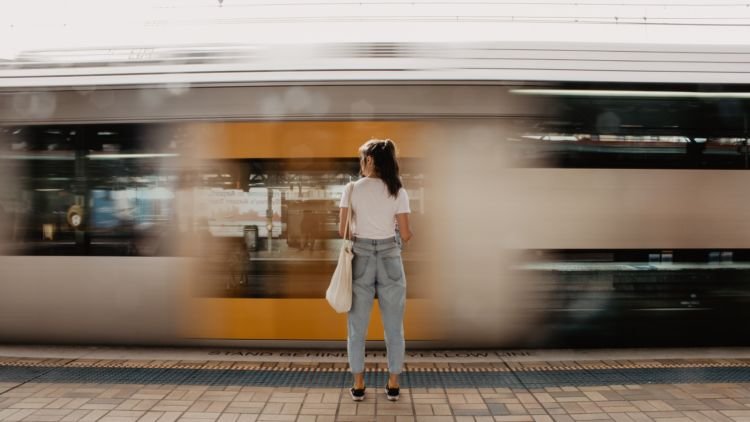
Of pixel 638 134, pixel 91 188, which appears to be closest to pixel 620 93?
pixel 638 134

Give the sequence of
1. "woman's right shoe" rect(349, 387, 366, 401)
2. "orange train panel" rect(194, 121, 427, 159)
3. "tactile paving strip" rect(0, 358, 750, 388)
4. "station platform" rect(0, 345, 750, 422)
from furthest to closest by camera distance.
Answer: "orange train panel" rect(194, 121, 427, 159), "tactile paving strip" rect(0, 358, 750, 388), "woman's right shoe" rect(349, 387, 366, 401), "station platform" rect(0, 345, 750, 422)

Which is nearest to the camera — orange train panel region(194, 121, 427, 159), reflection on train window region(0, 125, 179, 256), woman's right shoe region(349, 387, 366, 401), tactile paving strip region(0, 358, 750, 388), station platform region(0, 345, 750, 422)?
station platform region(0, 345, 750, 422)

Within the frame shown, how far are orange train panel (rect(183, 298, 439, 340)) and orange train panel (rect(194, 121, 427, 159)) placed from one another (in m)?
1.30

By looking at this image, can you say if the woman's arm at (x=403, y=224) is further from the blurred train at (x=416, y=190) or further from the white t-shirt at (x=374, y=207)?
the blurred train at (x=416, y=190)

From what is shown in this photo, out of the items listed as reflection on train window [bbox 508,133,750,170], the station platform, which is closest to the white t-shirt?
the station platform

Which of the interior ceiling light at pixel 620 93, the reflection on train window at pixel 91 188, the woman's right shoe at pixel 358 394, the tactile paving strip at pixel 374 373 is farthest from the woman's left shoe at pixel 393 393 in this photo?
the interior ceiling light at pixel 620 93

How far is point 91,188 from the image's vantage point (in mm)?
4785

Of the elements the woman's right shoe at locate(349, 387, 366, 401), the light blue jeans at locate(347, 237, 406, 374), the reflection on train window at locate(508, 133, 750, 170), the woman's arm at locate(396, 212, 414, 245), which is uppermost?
the reflection on train window at locate(508, 133, 750, 170)

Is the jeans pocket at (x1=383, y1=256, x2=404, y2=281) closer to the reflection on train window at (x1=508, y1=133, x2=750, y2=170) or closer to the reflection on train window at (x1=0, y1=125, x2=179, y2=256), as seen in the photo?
the reflection on train window at (x1=508, y1=133, x2=750, y2=170)

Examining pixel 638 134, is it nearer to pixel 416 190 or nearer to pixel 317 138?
pixel 416 190

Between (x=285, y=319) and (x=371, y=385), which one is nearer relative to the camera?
(x=371, y=385)

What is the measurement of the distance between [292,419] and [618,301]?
309 cm

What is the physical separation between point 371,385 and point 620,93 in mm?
3325

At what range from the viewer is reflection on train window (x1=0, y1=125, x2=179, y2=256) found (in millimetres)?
4727
